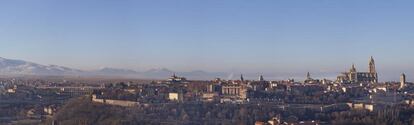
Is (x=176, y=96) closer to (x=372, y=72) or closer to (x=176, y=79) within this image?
(x=176, y=79)

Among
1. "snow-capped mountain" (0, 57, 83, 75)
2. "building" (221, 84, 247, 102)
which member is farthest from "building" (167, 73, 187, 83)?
"snow-capped mountain" (0, 57, 83, 75)

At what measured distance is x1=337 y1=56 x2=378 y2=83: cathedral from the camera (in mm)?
41125

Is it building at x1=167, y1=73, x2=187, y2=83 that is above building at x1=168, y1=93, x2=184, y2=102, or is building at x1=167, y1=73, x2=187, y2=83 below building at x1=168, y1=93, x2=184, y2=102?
above

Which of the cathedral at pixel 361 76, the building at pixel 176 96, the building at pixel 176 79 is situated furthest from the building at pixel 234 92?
the cathedral at pixel 361 76

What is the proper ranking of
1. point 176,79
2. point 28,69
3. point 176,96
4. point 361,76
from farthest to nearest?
point 28,69 < point 361,76 < point 176,79 < point 176,96

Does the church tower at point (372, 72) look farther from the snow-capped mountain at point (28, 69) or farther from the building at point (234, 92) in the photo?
the snow-capped mountain at point (28, 69)

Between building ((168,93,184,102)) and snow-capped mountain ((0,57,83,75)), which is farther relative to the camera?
snow-capped mountain ((0,57,83,75))

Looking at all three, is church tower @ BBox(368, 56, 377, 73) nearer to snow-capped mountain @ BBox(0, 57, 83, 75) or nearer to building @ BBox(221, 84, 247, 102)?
building @ BBox(221, 84, 247, 102)

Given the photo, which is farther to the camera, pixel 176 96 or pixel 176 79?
pixel 176 79

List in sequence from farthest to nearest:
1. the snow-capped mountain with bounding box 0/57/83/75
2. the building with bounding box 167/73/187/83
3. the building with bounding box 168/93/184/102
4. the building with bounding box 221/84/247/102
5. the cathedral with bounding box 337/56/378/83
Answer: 1. the snow-capped mountain with bounding box 0/57/83/75
2. the cathedral with bounding box 337/56/378/83
3. the building with bounding box 167/73/187/83
4. the building with bounding box 221/84/247/102
5. the building with bounding box 168/93/184/102

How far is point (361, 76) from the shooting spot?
137 feet

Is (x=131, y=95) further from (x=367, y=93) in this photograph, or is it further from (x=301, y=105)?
(x=367, y=93)

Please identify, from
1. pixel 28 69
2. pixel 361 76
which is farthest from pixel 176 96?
pixel 28 69

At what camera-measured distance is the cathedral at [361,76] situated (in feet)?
135
